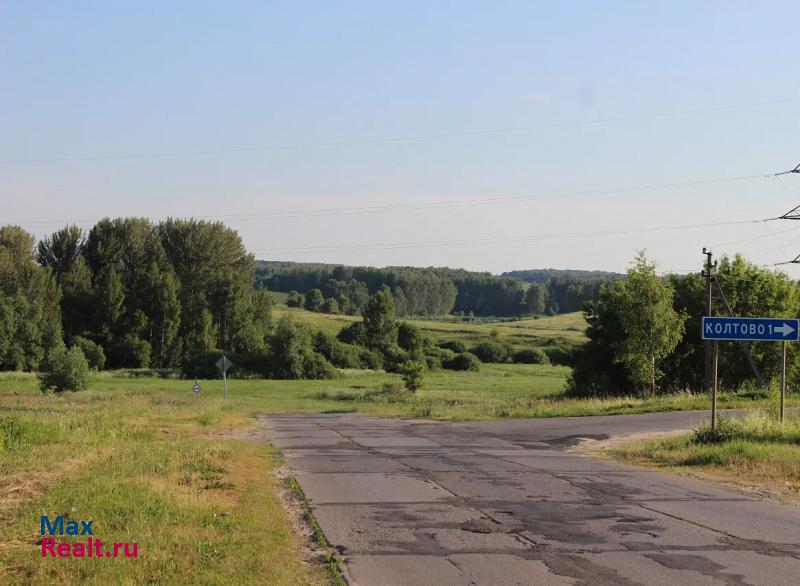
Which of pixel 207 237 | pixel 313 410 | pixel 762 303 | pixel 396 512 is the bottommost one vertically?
pixel 313 410

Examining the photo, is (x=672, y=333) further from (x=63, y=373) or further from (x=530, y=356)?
(x=530, y=356)

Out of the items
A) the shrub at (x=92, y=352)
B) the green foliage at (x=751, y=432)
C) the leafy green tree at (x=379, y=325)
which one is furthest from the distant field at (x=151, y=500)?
the leafy green tree at (x=379, y=325)

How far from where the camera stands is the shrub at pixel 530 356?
114625 millimetres

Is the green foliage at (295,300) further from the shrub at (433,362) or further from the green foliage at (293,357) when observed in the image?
the green foliage at (293,357)

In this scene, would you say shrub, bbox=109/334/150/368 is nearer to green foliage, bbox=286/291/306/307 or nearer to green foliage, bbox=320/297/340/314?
green foliage, bbox=320/297/340/314

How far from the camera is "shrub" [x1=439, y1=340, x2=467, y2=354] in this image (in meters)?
115

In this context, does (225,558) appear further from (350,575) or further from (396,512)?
(396,512)

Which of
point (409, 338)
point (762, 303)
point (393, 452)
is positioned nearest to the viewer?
point (393, 452)

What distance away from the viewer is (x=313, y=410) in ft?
154

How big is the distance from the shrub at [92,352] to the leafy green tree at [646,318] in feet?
198

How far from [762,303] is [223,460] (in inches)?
1488

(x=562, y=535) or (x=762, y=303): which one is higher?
(x=762, y=303)

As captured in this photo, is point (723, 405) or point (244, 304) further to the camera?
point (244, 304)

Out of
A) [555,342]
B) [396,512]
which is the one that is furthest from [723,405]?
[555,342]
